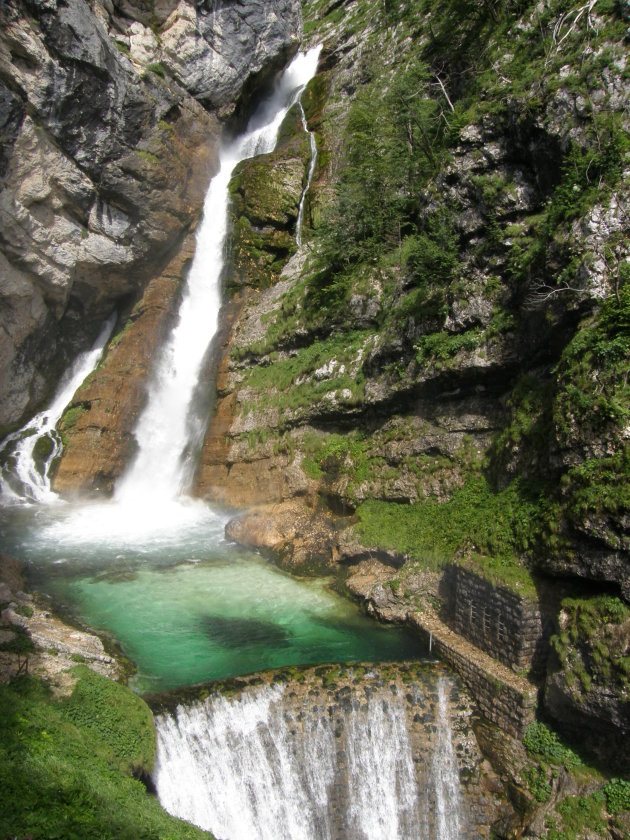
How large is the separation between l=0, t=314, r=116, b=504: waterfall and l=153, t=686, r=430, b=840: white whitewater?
1494cm

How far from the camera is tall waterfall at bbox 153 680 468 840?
880 cm

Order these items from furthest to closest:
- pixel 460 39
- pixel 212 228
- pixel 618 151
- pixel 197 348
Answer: pixel 212 228
pixel 197 348
pixel 460 39
pixel 618 151

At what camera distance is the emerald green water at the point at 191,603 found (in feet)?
37.0

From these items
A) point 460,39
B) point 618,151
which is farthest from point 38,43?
point 618,151

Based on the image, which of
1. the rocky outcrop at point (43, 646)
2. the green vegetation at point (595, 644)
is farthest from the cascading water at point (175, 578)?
the green vegetation at point (595, 644)

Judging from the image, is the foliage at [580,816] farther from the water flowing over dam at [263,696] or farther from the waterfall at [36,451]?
the waterfall at [36,451]

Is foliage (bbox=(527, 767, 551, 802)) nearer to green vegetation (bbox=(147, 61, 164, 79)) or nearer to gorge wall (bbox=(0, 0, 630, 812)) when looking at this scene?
gorge wall (bbox=(0, 0, 630, 812))

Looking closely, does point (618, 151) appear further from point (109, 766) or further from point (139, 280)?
point (139, 280)

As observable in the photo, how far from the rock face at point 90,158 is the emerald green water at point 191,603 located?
945 centimetres

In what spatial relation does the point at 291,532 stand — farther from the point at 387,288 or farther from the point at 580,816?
the point at 580,816

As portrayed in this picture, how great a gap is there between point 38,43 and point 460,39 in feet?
50.9

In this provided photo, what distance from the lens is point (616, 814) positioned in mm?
8445

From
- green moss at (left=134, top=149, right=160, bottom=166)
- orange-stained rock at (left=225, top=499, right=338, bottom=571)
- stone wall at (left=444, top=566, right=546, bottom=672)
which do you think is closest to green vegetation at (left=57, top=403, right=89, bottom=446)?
orange-stained rock at (left=225, top=499, right=338, bottom=571)

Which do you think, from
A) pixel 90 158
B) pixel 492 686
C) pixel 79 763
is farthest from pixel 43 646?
pixel 90 158
